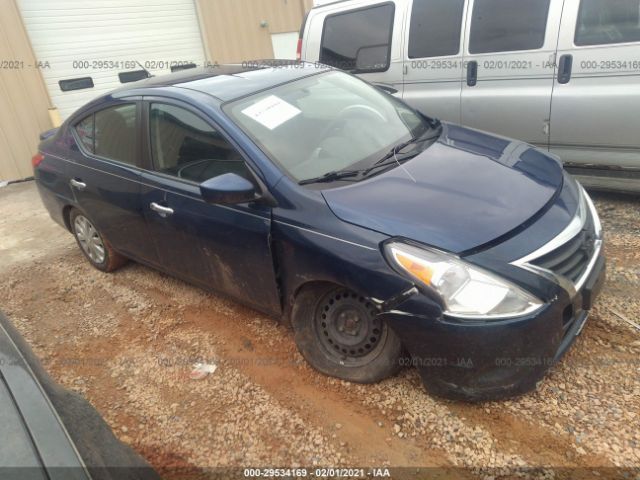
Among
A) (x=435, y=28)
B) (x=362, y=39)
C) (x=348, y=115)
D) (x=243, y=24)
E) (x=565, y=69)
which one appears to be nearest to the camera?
(x=348, y=115)

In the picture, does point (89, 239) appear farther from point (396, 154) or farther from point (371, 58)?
point (371, 58)

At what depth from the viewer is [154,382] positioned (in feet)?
9.12

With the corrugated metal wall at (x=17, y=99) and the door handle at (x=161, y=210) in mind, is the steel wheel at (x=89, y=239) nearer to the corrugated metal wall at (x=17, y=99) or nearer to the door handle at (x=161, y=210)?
the door handle at (x=161, y=210)

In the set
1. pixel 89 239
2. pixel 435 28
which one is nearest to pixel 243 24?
pixel 435 28

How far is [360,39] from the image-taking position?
4953 millimetres

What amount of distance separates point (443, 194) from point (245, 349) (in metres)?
1.57

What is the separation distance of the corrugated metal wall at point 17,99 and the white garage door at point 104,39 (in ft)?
0.69

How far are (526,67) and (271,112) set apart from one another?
2500 mm

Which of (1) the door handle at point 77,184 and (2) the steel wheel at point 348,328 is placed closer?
(2) the steel wheel at point 348,328

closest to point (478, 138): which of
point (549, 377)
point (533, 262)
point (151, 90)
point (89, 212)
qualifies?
point (533, 262)

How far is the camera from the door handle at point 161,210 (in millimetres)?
2945

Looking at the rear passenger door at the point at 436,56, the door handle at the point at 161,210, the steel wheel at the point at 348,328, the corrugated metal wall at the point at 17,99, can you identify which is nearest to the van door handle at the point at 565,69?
the rear passenger door at the point at 436,56

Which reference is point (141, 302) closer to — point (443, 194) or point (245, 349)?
point (245, 349)

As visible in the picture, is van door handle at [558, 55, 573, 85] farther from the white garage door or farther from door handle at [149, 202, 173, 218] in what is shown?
the white garage door
